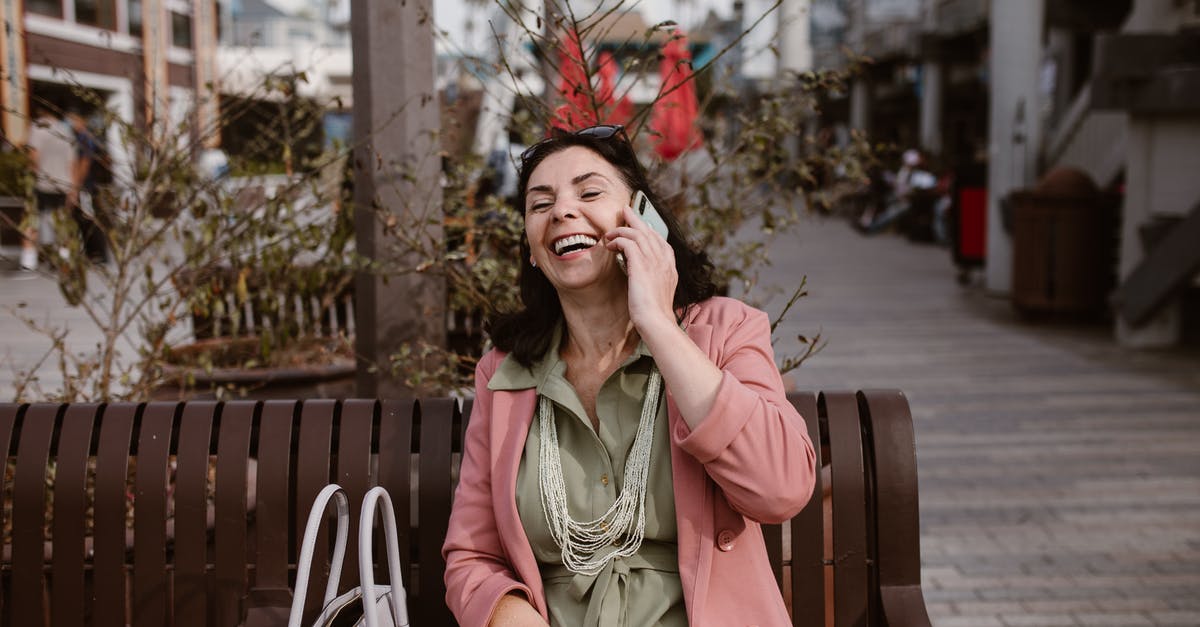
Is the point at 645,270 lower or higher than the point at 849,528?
higher

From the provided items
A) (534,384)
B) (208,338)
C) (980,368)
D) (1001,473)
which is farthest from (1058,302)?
(534,384)

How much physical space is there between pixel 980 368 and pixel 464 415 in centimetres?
648

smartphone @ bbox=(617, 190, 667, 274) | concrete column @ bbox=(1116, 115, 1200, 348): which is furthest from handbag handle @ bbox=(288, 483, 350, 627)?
concrete column @ bbox=(1116, 115, 1200, 348)

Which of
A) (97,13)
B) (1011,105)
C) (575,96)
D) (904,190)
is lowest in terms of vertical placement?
(575,96)

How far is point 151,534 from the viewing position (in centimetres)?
253

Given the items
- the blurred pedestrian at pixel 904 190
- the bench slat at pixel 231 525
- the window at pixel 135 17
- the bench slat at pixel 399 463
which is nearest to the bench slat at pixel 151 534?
the bench slat at pixel 231 525

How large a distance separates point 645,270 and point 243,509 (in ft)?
3.49

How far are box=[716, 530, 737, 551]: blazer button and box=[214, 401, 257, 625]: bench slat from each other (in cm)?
106

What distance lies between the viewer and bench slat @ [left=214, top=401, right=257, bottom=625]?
252 cm

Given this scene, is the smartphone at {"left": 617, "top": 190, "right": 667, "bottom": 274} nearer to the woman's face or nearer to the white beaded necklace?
the woman's face

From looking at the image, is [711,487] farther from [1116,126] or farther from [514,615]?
[1116,126]

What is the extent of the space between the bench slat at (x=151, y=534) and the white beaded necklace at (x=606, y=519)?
2.96 feet

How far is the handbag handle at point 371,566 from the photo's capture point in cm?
178

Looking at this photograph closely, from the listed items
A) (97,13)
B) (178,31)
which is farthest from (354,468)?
(178,31)
